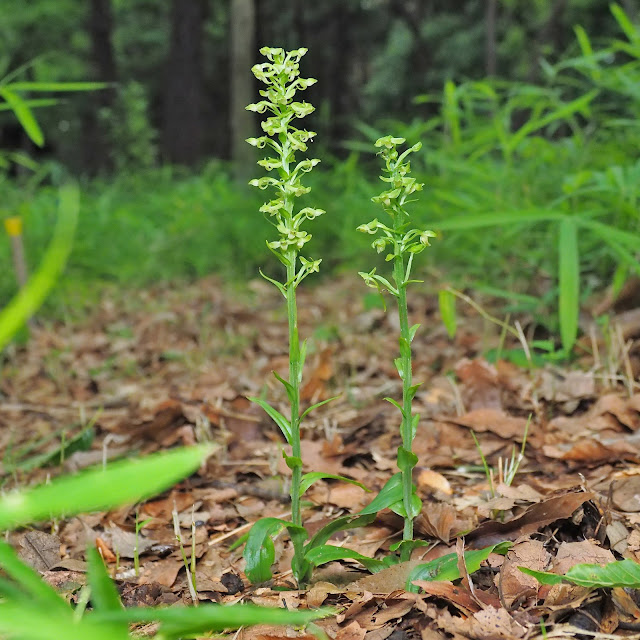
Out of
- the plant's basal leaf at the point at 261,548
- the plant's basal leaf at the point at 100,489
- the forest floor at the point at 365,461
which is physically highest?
the plant's basal leaf at the point at 100,489

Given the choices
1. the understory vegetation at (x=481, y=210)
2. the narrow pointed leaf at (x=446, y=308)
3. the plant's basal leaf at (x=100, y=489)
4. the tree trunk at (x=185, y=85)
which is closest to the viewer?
the plant's basal leaf at (x=100, y=489)

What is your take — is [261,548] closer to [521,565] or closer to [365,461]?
[521,565]

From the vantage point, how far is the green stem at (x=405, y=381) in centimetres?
107

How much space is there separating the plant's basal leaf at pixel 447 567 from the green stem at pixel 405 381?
66 mm

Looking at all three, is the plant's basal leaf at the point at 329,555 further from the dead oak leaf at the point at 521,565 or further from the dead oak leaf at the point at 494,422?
the dead oak leaf at the point at 494,422

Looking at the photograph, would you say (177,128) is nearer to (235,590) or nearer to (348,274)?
(348,274)

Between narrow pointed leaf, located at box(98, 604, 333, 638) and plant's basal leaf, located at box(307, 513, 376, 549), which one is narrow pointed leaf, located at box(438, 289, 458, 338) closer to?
plant's basal leaf, located at box(307, 513, 376, 549)

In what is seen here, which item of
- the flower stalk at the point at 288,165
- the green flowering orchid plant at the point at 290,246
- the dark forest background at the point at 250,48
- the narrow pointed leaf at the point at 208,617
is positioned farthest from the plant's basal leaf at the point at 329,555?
the dark forest background at the point at 250,48

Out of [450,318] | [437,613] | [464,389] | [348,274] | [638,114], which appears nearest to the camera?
[437,613]

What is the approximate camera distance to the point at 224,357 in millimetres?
3055

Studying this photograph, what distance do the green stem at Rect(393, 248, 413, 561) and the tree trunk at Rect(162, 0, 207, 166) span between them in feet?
42.7

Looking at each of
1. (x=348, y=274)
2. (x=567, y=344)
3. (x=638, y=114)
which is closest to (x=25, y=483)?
(x=567, y=344)

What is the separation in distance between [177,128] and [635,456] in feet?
43.5

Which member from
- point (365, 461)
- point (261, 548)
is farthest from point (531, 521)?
point (365, 461)
